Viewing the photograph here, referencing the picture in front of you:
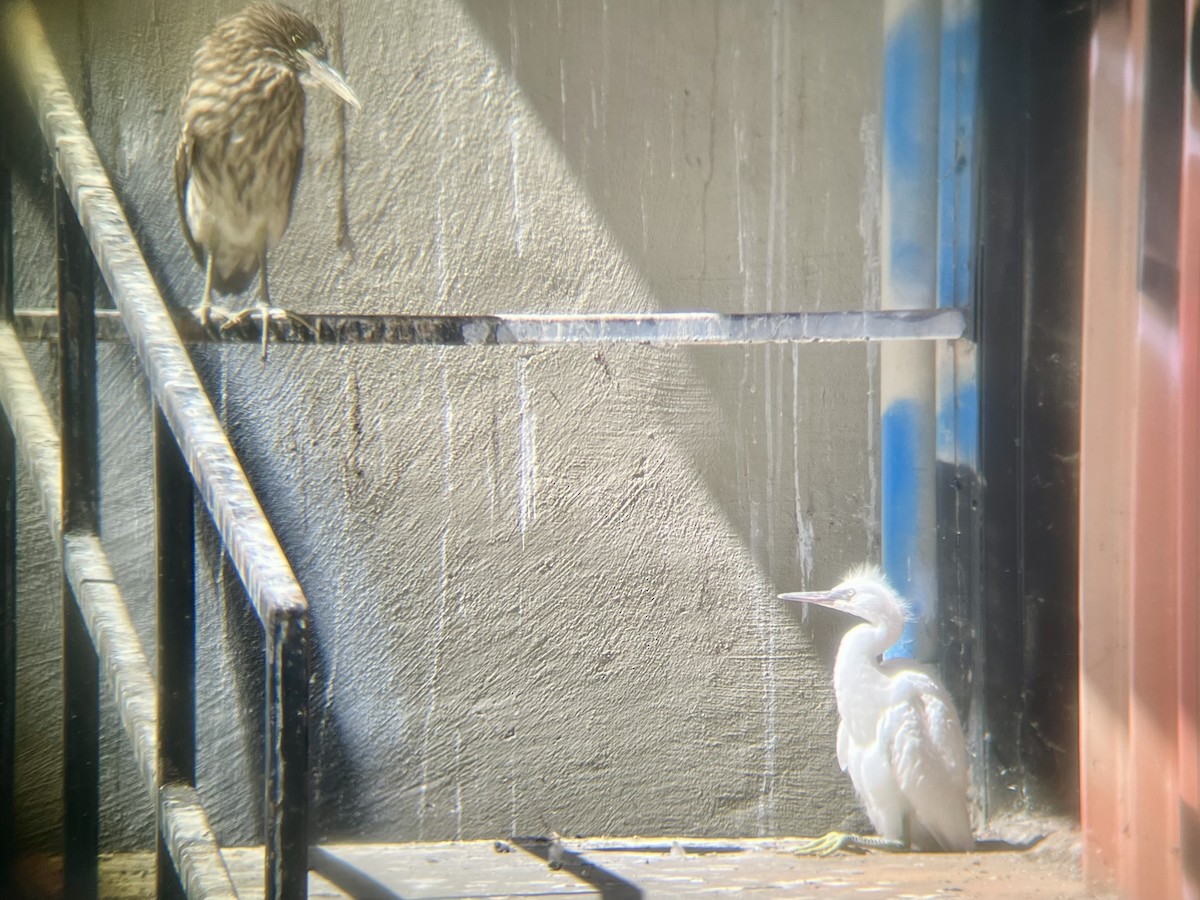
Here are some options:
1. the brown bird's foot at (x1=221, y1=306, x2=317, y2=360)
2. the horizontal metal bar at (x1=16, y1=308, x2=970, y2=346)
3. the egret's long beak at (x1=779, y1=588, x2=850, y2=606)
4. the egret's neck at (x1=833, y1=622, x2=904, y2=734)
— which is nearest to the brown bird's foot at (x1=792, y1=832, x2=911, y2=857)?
the egret's neck at (x1=833, y1=622, x2=904, y2=734)

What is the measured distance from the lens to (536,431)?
9.50 ft

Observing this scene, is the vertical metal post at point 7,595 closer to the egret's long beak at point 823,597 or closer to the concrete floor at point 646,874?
the concrete floor at point 646,874

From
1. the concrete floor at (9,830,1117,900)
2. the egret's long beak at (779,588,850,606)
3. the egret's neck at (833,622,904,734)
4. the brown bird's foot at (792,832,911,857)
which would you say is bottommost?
the brown bird's foot at (792,832,911,857)

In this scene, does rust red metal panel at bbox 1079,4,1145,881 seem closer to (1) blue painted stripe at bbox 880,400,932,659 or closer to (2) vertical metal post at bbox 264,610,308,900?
→ (1) blue painted stripe at bbox 880,400,932,659

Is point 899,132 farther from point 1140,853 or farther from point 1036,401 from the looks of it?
point 1140,853

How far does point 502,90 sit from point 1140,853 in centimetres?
213

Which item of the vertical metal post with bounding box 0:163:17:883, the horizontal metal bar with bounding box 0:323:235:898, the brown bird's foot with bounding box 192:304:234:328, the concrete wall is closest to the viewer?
the horizontal metal bar with bounding box 0:323:235:898

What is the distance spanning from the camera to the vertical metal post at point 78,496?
71.6 inches

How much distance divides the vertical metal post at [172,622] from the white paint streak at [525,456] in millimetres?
1336

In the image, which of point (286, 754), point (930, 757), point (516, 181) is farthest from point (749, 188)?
point (286, 754)

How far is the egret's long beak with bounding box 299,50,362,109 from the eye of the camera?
260cm

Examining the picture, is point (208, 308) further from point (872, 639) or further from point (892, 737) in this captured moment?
point (892, 737)

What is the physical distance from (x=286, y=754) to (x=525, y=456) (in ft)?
5.46

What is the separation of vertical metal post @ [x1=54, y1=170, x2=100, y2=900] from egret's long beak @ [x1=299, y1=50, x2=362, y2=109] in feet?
2.77
